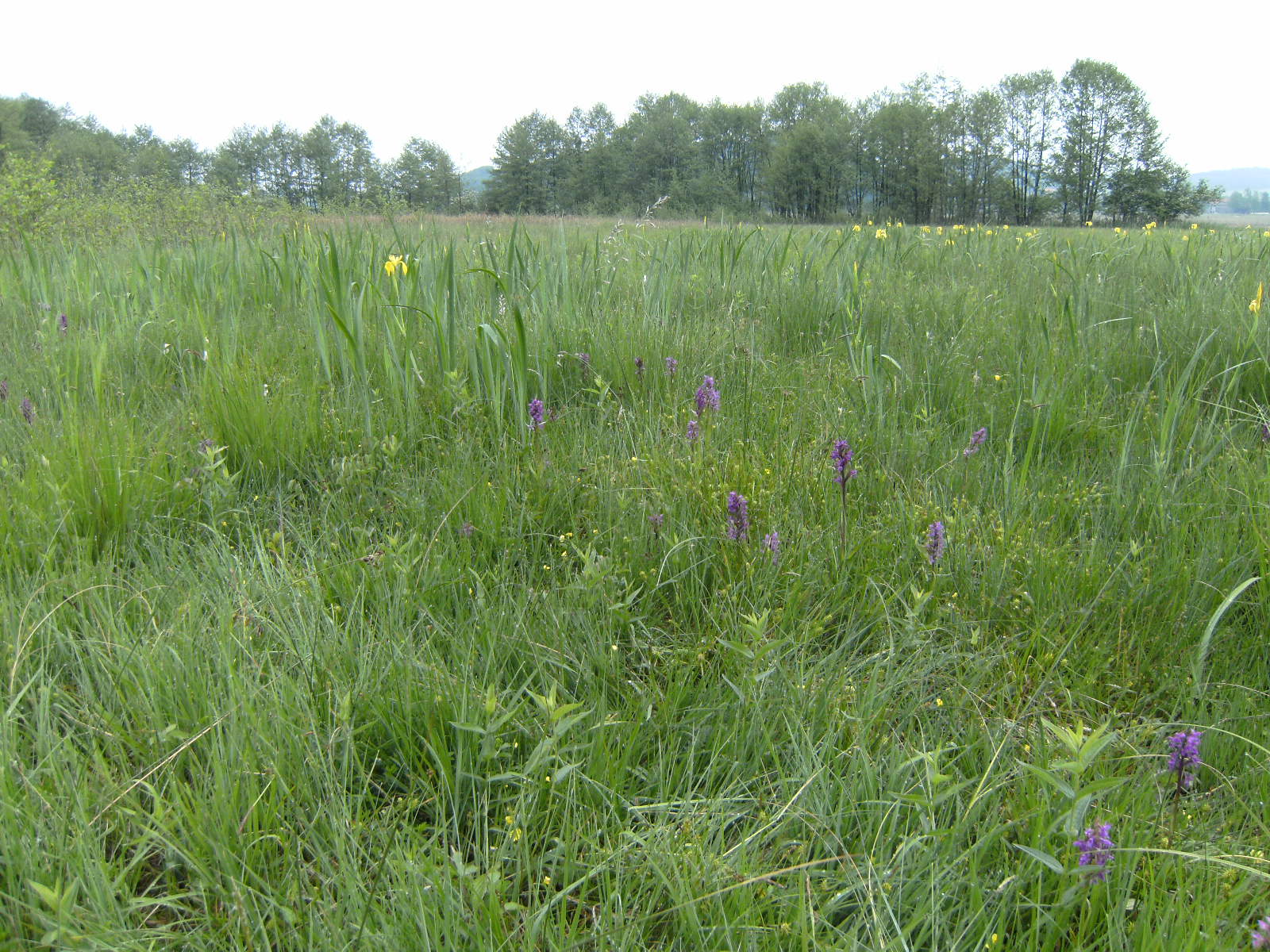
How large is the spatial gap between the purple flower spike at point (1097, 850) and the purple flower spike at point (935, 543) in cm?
69

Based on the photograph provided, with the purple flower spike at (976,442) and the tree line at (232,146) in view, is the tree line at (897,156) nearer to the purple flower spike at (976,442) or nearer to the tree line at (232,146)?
the tree line at (232,146)

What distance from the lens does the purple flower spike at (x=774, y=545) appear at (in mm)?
1597

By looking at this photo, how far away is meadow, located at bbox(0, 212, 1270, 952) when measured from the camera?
37.2 inches

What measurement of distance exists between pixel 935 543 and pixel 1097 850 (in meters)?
0.75

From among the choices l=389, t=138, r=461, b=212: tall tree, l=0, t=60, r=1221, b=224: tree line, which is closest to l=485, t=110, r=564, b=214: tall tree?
l=0, t=60, r=1221, b=224: tree line

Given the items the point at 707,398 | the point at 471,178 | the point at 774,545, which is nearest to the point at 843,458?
the point at 774,545

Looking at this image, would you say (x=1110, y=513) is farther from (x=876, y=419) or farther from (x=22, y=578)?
(x=22, y=578)

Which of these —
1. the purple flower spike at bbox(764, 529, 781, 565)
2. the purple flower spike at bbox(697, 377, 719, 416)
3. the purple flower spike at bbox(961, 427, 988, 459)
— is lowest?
the purple flower spike at bbox(764, 529, 781, 565)

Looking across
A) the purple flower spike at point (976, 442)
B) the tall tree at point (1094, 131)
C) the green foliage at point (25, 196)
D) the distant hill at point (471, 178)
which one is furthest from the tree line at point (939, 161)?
the purple flower spike at point (976, 442)

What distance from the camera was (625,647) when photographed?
4.89 ft

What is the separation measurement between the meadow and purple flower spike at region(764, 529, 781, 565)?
5cm

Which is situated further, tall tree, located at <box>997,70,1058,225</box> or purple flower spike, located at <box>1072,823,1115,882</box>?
tall tree, located at <box>997,70,1058,225</box>

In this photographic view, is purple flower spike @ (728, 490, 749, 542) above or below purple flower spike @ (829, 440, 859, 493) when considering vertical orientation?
below

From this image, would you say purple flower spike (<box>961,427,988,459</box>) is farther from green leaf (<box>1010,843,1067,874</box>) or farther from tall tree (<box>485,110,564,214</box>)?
tall tree (<box>485,110,564,214</box>)
